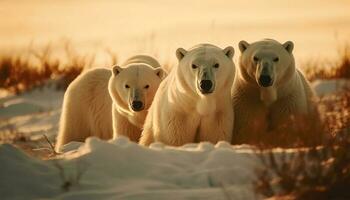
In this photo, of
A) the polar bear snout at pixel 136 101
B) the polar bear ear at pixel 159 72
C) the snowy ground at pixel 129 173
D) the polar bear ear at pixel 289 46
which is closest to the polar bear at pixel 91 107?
the polar bear ear at pixel 159 72

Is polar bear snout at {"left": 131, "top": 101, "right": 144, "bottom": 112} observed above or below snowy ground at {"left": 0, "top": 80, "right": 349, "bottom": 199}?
above

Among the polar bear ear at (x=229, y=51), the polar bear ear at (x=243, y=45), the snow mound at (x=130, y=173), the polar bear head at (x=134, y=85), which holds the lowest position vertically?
the snow mound at (x=130, y=173)

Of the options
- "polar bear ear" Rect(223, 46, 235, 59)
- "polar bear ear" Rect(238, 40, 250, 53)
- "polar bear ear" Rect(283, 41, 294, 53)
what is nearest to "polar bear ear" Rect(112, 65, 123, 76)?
"polar bear ear" Rect(238, 40, 250, 53)

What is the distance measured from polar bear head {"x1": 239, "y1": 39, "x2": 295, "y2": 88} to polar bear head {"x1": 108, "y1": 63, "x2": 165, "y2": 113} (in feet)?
3.62

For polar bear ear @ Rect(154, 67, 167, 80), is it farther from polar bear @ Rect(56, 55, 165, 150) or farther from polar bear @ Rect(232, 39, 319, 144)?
polar bear @ Rect(232, 39, 319, 144)

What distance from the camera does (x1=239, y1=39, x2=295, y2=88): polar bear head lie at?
7489 millimetres

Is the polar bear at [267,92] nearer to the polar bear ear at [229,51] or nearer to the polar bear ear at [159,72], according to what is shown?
the polar bear ear at [229,51]

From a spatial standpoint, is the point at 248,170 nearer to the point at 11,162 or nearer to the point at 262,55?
the point at 11,162

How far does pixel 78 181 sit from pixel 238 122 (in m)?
3.07

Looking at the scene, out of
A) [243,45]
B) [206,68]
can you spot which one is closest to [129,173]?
[206,68]

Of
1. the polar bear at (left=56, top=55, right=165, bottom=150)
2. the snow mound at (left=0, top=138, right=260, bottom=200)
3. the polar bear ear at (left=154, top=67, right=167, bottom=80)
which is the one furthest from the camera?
the polar bear at (left=56, top=55, right=165, bottom=150)

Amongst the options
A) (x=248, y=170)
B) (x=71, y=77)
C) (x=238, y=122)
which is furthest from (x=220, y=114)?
(x=71, y=77)

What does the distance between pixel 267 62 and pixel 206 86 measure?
0.71m

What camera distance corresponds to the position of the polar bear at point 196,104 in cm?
742
